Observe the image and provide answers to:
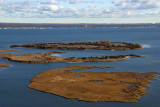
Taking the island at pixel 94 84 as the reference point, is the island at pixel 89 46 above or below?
above

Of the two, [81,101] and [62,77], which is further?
[62,77]

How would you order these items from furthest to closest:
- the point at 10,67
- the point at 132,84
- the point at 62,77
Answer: the point at 10,67 → the point at 62,77 → the point at 132,84

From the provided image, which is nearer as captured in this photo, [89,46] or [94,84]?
[94,84]

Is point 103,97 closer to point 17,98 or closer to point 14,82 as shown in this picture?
point 17,98

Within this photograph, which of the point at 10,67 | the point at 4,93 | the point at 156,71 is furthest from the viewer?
the point at 10,67

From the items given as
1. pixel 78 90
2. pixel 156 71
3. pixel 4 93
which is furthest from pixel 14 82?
pixel 156 71

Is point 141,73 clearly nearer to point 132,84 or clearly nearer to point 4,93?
point 132,84

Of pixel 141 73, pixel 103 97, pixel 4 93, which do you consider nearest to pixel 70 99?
pixel 103 97
